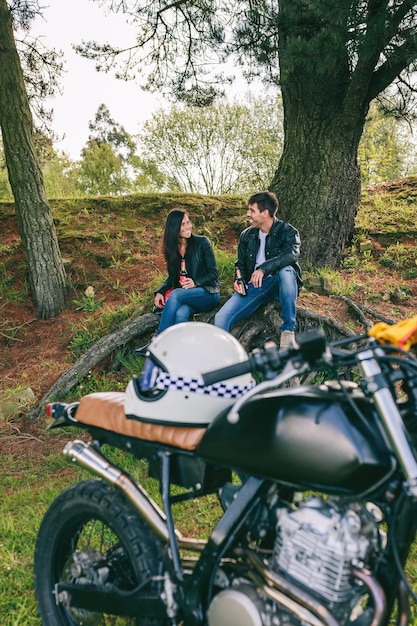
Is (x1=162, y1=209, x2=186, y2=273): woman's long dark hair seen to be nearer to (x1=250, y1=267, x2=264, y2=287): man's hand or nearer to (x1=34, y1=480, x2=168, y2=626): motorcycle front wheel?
(x1=250, y1=267, x2=264, y2=287): man's hand

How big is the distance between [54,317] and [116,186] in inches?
874

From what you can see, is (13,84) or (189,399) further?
(13,84)

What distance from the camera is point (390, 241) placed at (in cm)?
673

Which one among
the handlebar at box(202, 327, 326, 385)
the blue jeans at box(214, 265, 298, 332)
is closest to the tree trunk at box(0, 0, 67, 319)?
the blue jeans at box(214, 265, 298, 332)

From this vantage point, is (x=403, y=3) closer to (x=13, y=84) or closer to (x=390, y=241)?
(x=390, y=241)

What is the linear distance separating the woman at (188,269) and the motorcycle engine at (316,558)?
3488mm

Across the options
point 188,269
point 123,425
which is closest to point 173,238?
point 188,269

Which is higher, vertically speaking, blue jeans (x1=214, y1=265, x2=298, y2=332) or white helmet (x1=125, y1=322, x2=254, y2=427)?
white helmet (x1=125, y1=322, x2=254, y2=427)

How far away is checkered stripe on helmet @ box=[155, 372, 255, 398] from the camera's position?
1737 mm

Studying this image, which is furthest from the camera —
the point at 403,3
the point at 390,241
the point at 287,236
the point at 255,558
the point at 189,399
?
the point at 390,241

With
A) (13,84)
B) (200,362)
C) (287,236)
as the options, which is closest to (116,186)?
(13,84)

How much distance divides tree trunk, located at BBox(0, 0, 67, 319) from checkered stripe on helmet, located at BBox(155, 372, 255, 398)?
15.8 ft

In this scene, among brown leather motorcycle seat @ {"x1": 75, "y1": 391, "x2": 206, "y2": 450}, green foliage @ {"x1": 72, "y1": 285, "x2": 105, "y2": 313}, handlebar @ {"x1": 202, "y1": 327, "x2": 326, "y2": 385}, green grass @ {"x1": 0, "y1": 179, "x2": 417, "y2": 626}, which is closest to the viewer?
handlebar @ {"x1": 202, "y1": 327, "x2": 326, "y2": 385}

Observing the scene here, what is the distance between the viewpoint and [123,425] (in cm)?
190
